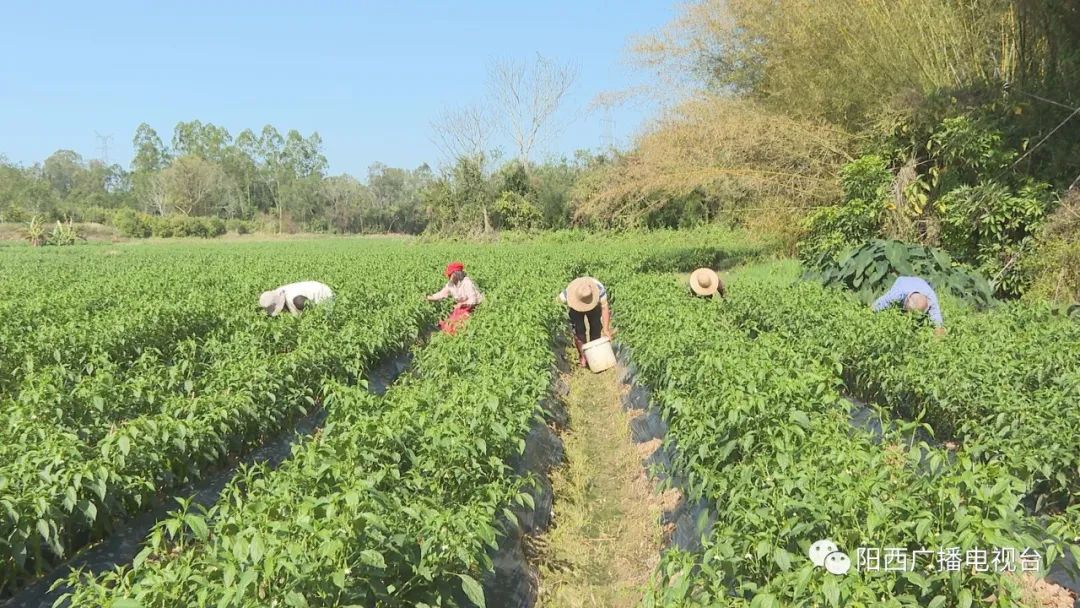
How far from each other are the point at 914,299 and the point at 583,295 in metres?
3.72

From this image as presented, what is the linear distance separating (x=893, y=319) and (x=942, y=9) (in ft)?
26.0

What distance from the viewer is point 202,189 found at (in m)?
→ 71.3

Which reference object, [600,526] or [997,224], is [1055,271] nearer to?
[997,224]

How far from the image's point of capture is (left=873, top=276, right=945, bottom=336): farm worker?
7321 millimetres

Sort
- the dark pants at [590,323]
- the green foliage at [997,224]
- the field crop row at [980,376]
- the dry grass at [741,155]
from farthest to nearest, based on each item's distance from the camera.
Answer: the dry grass at [741,155]
the green foliage at [997,224]
the dark pants at [590,323]
the field crop row at [980,376]

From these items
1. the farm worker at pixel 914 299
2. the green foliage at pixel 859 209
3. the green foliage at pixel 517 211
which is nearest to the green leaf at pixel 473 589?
the farm worker at pixel 914 299

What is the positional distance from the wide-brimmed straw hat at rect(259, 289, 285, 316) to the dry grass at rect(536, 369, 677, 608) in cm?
444

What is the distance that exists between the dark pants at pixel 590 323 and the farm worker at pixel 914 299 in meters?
3.41

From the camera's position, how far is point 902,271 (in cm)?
1079

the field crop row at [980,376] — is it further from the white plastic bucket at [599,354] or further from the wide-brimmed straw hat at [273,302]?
the wide-brimmed straw hat at [273,302]

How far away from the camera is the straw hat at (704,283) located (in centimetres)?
1065

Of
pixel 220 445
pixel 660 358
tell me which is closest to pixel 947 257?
pixel 660 358

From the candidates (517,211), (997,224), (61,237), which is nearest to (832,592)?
(997,224)

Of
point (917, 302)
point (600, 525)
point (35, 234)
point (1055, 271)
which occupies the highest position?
point (35, 234)
